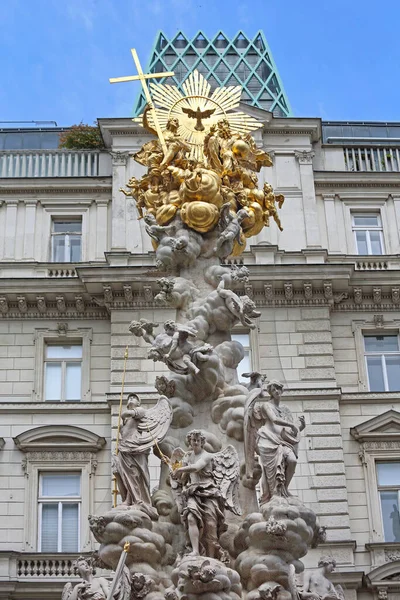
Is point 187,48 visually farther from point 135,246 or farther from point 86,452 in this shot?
point 86,452

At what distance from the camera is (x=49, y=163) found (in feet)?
104

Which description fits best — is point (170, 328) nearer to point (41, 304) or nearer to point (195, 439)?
point (195, 439)

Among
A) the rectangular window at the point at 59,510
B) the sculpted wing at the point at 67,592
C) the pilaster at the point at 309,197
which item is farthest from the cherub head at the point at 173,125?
the pilaster at the point at 309,197

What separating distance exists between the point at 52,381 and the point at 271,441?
14.7 metres

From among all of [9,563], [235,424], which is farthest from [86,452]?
[235,424]

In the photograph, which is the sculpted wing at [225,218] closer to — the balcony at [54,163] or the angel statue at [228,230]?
the angel statue at [228,230]

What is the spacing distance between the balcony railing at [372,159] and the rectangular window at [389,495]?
7.81 meters

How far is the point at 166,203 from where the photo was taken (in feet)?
57.8

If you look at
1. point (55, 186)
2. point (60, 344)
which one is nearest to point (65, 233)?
point (55, 186)

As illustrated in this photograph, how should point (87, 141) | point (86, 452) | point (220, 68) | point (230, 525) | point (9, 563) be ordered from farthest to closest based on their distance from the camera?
point (220, 68)
point (87, 141)
point (86, 452)
point (9, 563)
point (230, 525)

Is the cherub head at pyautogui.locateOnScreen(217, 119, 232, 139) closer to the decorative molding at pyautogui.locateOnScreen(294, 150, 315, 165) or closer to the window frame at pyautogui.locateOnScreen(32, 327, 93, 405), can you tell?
the window frame at pyautogui.locateOnScreen(32, 327, 93, 405)

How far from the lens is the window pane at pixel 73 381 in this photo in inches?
1108

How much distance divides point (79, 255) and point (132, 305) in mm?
2449

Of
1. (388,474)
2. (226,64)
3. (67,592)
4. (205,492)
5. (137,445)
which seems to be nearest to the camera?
(67,592)
